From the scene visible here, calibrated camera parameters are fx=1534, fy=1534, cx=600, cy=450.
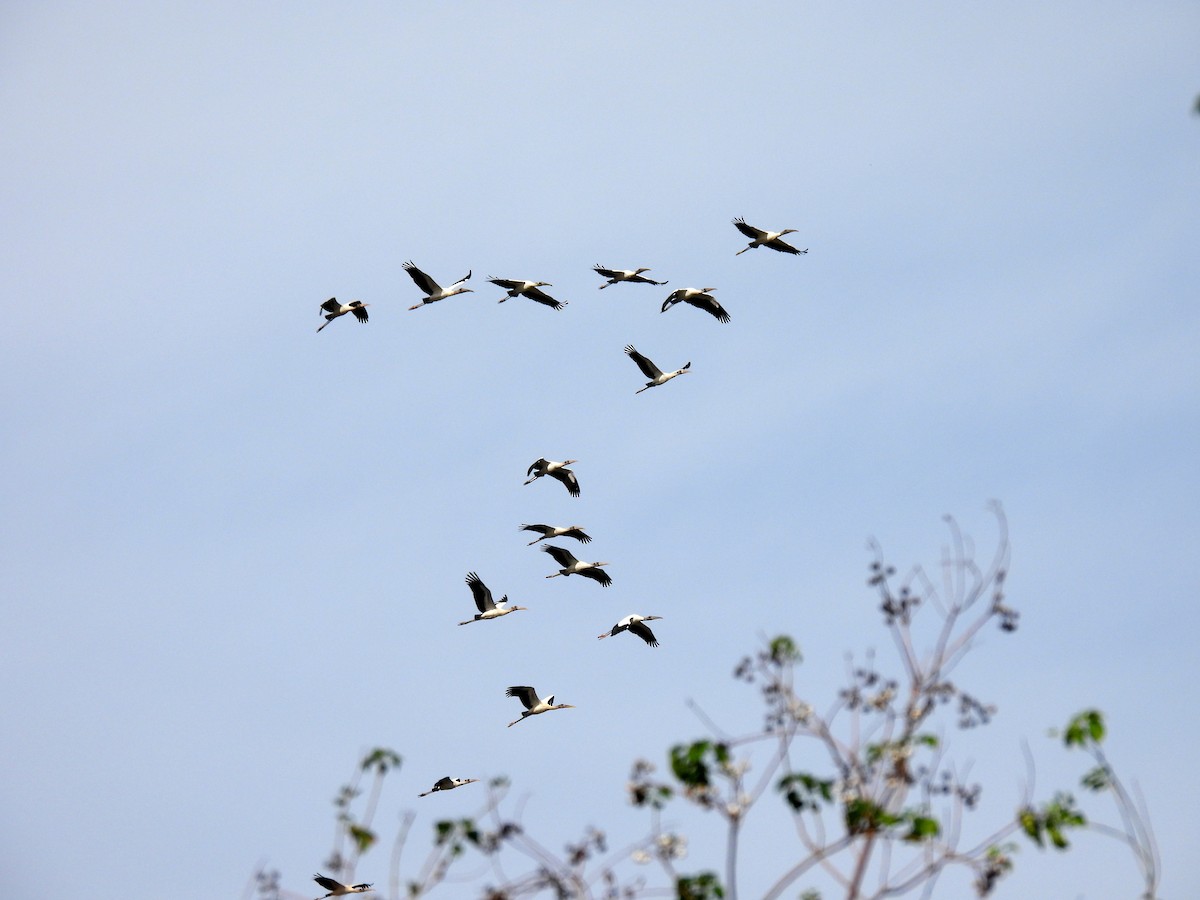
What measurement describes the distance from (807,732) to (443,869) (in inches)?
182

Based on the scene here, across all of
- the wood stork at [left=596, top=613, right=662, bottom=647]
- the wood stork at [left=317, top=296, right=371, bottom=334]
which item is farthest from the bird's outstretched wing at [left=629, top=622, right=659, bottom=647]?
the wood stork at [left=317, top=296, right=371, bottom=334]

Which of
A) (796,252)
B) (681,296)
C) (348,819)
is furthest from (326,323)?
(348,819)

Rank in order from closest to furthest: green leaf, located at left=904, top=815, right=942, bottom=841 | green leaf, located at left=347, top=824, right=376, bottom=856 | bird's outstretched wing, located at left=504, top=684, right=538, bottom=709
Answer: green leaf, located at left=904, top=815, right=942, bottom=841 < green leaf, located at left=347, top=824, right=376, bottom=856 < bird's outstretched wing, located at left=504, top=684, right=538, bottom=709

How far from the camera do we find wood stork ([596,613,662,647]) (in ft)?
118

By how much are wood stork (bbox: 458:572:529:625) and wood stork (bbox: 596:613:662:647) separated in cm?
224

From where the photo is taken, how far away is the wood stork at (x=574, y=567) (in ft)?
121

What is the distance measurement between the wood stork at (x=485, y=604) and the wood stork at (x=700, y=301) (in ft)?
25.4

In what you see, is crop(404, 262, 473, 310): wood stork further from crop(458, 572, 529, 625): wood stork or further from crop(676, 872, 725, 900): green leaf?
crop(676, 872, 725, 900): green leaf

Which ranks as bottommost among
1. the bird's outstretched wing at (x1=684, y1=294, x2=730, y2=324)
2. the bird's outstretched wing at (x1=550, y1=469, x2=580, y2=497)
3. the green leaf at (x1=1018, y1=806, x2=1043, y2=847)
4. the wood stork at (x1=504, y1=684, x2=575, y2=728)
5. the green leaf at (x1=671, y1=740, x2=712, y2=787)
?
the green leaf at (x1=1018, y1=806, x2=1043, y2=847)

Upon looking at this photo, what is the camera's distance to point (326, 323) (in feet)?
128

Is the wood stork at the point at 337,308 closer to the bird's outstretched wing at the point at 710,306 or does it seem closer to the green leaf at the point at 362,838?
the bird's outstretched wing at the point at 710,306

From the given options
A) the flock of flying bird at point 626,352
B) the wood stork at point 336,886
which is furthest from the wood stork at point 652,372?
the wood stork at point 336,886

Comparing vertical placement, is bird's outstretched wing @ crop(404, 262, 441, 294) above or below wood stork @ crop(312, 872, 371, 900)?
above

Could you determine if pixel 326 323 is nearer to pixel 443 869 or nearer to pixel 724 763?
pixel 443 869
